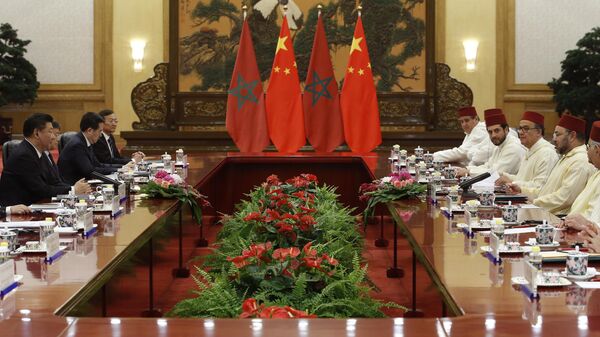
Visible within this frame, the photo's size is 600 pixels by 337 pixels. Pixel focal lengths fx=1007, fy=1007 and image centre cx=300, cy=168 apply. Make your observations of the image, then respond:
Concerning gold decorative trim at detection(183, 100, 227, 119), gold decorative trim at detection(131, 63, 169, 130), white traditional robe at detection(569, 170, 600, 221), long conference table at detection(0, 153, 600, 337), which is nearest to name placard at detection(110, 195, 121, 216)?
long conference table at detection(0, 153, 600, 337)

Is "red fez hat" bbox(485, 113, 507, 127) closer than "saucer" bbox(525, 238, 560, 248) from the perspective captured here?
No

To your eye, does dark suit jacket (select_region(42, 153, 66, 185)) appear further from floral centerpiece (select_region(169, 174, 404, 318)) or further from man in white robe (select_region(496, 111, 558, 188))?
man in white robe (select_region(496, 111, 558, 188))

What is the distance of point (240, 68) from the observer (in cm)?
1060

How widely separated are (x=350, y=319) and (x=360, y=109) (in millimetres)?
8026

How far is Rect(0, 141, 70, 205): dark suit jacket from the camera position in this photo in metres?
6.16

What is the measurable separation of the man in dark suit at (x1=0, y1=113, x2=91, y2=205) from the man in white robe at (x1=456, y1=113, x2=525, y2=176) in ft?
11.0

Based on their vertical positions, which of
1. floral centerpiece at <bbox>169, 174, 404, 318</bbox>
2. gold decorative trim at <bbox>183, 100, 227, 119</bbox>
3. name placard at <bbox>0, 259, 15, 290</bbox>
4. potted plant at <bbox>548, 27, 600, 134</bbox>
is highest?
potted plant at <bbox>548, 27, 600, 134</bbox>

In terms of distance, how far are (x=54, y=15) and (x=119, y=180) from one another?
8304 mm


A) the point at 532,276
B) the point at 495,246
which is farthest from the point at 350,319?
the point at 495,246

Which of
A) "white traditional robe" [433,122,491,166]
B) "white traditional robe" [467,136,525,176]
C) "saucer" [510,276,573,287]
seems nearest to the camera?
"saucer" [510,276,573,287]

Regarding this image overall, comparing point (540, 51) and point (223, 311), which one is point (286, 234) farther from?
point (540, 51)

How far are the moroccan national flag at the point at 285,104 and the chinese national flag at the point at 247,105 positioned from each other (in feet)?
0.35

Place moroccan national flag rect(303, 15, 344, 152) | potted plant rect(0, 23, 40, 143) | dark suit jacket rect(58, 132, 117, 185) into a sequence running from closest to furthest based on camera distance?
dark suit jacket rect(58, 132, 117, 185)
moroccan national flag rect(303, 15, 344, 152)
potted plant rect(0, 23, 40, 143)

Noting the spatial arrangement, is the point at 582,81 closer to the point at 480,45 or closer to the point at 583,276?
the point at 480,45
